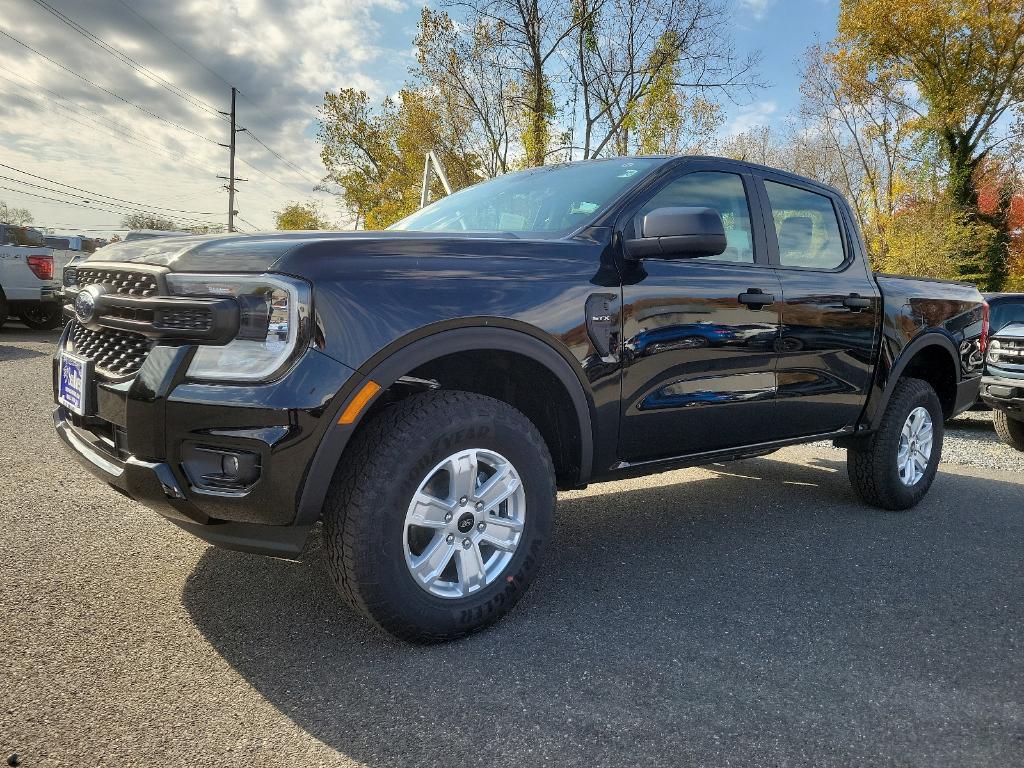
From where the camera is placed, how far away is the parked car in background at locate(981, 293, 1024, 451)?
6.74 metres

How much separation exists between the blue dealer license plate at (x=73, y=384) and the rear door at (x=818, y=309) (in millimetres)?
2872

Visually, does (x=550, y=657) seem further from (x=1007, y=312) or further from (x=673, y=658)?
(x=1007, y=312)

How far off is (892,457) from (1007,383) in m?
3.46

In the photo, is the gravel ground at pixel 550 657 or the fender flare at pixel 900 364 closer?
the gravel ground at pixel 550 657

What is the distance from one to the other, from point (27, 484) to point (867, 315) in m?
4.72

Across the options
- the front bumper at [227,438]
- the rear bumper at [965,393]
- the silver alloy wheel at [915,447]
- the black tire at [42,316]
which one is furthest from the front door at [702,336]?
the black tire at [42,316]

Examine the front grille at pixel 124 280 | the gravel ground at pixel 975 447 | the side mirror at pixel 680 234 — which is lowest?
the gravel ground at pixel 975 447

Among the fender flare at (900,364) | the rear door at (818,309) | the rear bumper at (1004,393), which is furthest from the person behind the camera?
the rear bumper at (1004,393)

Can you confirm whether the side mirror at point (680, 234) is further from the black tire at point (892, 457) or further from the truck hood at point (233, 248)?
the black tire at point (892, 457)

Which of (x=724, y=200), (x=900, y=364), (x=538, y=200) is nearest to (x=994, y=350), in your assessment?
(x=900, y=364)

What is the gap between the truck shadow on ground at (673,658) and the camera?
195 centimetres

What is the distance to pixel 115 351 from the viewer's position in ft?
7.44

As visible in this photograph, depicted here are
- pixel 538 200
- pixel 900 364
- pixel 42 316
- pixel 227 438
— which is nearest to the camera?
pixel 227 438

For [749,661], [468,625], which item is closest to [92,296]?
[468,625]
